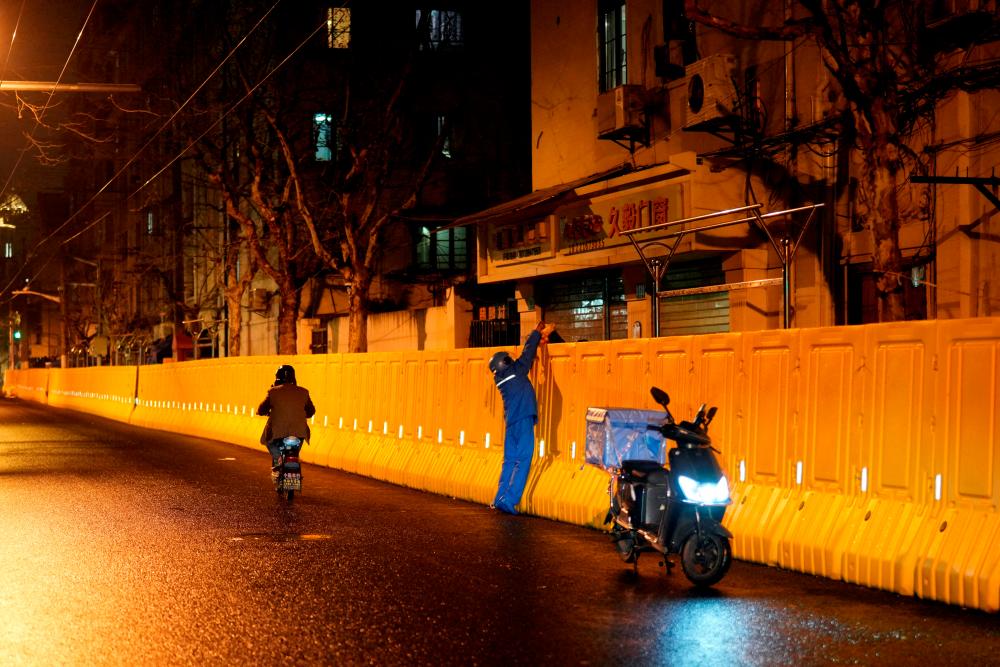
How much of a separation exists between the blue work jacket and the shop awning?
10.3m

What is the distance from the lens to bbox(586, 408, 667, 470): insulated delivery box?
9.76m

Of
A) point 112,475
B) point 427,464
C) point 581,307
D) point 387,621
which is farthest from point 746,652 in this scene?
point 581,307

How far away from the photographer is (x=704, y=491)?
28.7ft

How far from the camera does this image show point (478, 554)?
10242 mm

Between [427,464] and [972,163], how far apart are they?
8114mm

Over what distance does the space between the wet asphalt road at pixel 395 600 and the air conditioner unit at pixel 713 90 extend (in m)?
8.90

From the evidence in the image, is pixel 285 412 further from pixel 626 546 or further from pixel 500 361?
pixel 626 546

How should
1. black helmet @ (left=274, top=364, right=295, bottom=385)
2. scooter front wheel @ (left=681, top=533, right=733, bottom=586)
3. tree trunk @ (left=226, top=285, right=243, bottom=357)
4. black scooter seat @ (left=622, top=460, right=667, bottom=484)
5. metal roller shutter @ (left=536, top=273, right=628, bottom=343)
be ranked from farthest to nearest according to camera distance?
tree trunk @ (left=226, top=285, right=243, bottom=357)
metal roller shutter @ (left=536, top=273, right=628, bottom=343)
black helmet @ (left=274, top=364, right=295, bottom=385)
black scooter seat @ (left=622, top=460, right=667, bottom=484)
scooter front wheel @ (left=681, top=533, right=733, bottom=586)

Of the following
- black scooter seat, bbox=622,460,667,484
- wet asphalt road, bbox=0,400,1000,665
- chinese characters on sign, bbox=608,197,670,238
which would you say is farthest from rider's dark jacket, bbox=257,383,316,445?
chinese characters on sign, bbox=608,197,670,238

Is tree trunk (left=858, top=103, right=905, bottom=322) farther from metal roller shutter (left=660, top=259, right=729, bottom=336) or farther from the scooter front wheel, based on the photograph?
metal roller shutter (left=660, top=259, right=729, bottom=336)

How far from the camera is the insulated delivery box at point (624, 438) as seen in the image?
9758 millimetres

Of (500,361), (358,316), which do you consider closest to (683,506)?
(500,361)

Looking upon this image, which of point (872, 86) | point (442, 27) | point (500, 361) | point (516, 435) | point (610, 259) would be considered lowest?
point (516, 435)

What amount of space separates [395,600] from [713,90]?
13542 mm
